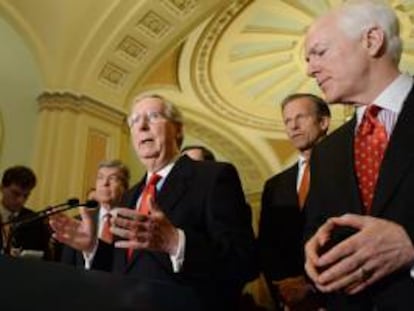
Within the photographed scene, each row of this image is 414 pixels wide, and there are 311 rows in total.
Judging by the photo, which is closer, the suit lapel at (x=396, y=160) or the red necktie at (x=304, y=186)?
the suit lapel at (x=396, y=160)

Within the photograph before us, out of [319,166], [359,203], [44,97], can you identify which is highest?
[44,97]

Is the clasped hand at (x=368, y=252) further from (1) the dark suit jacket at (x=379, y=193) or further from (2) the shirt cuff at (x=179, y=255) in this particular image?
(2) the shirt cuff at (x=179, y=255)

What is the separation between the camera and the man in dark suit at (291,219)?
2654mm

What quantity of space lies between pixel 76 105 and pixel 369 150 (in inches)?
263

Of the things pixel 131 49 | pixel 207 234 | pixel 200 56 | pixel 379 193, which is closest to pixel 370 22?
pixel 379 193

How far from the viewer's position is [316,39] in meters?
2.08

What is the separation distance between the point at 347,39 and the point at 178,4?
20.7 ft

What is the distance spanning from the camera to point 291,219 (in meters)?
2.87

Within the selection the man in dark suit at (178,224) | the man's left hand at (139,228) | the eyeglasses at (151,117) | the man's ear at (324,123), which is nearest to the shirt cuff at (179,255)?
the man in dark suit at (178,224)

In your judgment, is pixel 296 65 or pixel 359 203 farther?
pixel 296 65

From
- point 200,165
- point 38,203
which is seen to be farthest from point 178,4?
point 200,165

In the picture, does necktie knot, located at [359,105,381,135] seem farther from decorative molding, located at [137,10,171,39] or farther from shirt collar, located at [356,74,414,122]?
decorative molding, located at [137,10,171,39]

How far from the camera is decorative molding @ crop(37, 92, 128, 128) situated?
8094 mm

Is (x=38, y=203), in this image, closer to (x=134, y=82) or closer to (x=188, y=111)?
(x=134, y=82)
